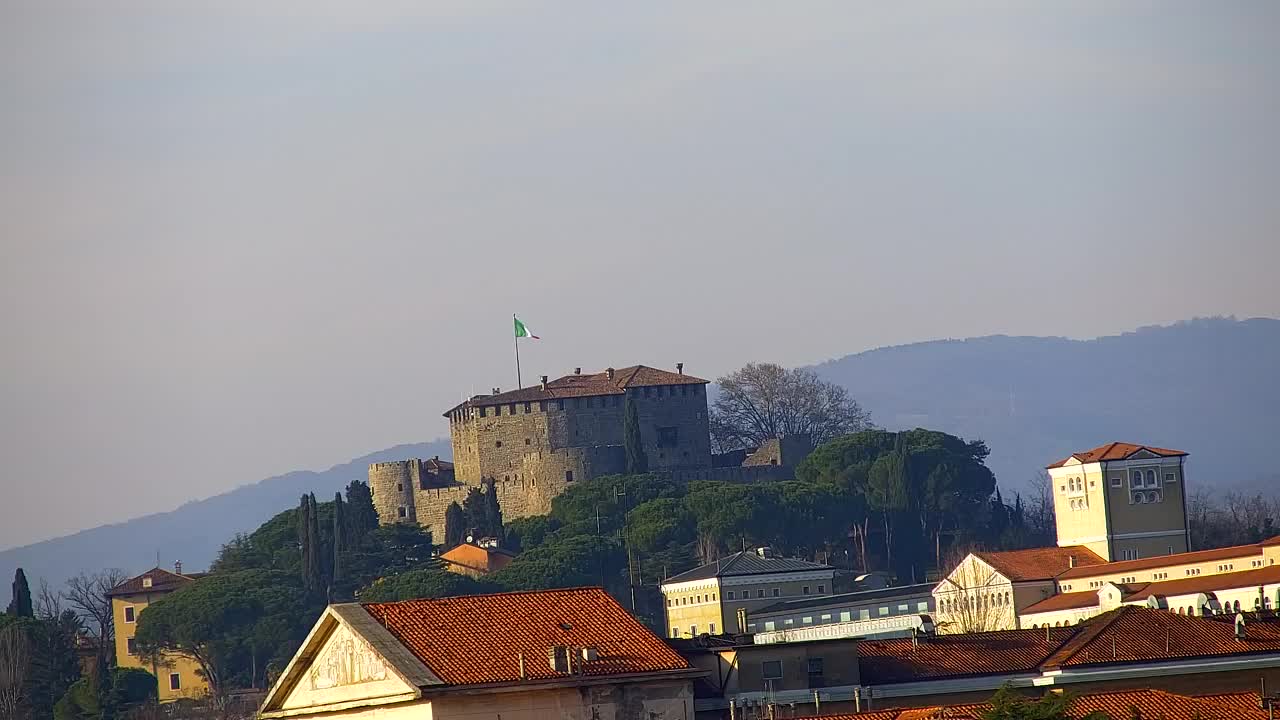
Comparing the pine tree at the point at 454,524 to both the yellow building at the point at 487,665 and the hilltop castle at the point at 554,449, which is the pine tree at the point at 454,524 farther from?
the yellow building at the point at 487,665

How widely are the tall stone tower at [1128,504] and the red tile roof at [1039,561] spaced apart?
0.81m

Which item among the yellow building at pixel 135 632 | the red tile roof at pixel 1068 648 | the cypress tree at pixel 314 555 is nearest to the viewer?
the red tile roof at pixel 1068 648

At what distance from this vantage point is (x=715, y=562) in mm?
93000

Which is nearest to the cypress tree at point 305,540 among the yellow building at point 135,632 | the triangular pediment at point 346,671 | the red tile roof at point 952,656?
the yellow building at point 135,632

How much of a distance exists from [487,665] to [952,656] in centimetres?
1224

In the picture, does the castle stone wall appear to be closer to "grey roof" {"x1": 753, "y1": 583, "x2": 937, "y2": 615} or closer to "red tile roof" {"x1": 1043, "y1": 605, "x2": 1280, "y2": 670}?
"grey roof" {"x1": 753, "y1": 583, "x2": 937, "y2": 615}

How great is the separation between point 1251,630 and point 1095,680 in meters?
4.04

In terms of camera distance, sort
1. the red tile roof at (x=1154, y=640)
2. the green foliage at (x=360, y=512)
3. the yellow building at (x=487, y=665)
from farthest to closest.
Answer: the green foliage at (x=360, y=512) → the red tile roof at (x=1154, y=640) → the yellow building at (x=487, y=665)

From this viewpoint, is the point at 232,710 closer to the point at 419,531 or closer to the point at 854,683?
the point at 419,531

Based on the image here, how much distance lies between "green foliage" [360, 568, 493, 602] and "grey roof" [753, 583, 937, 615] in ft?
38.5

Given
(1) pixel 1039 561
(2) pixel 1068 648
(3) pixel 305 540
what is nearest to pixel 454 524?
(3) pixel 305 540

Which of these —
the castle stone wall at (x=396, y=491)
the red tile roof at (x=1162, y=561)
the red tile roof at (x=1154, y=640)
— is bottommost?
the red tile roof at (x=1154, y=640)

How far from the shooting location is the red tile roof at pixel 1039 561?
268 feet

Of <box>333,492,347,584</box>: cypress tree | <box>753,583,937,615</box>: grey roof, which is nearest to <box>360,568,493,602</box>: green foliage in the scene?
<box>333,492,347,584</box>: cypress tree
